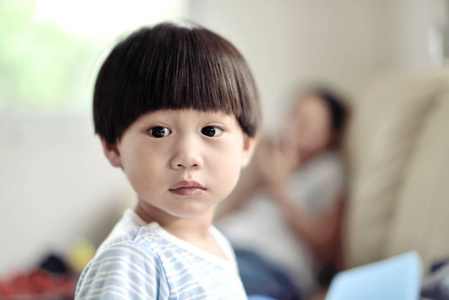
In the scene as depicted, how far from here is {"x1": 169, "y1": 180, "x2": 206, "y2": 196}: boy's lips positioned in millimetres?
543

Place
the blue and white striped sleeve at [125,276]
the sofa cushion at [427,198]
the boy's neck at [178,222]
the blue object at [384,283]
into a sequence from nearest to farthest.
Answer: the blue and white striped sleeve at [125,276] < the boy's neck at [178,222] < the blue object at [384,283] < the sofa cushion at [427,198]

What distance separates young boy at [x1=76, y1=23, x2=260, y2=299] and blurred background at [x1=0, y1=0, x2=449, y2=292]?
4.91 feet

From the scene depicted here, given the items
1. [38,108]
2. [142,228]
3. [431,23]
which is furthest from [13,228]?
[431,23]

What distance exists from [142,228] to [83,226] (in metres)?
1.72

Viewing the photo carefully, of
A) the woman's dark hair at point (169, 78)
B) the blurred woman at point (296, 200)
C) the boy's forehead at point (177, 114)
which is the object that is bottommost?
the blurred woman at point (296, 200)

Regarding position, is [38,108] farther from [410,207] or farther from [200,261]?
[200,261]

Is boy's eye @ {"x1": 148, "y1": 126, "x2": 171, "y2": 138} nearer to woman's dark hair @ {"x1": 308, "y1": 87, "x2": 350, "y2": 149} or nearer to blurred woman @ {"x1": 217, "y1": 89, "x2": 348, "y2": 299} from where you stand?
blurred woman @ {"x1": 217, "y1": 89, "x2": 348, "y2": 299}

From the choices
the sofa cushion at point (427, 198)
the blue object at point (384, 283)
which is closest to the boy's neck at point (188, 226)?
the blue object at point (384, 283)

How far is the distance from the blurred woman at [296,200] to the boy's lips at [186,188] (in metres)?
0.98

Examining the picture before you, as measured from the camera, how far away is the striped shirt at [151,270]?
486mm

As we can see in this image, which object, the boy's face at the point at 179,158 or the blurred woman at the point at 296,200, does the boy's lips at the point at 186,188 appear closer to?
the boy's face at the point at 179,158

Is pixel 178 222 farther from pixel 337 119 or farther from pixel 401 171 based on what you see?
pixel 337 119

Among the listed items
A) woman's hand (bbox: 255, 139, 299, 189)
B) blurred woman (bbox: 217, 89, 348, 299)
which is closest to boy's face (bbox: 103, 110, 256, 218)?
blurred woman (bbox: 217, 89, 348, 299)

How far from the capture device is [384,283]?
98 centimetres
